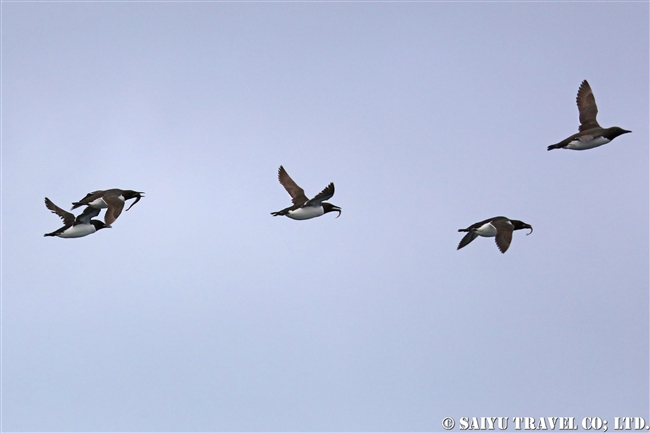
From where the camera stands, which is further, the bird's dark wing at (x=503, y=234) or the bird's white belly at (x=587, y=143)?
the bird's white belly at (x=587, y=143)

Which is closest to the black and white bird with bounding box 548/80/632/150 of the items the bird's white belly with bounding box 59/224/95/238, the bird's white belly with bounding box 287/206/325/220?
the bird's white belly with bounding box 287/206/325/220

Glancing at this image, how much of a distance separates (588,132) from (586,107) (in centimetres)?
220

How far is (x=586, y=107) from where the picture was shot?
44.4 m

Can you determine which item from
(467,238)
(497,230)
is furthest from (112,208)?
(497,230)

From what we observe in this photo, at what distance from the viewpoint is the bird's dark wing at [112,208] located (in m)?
43.0

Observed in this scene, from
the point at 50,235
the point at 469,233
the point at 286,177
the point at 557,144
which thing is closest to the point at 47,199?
the point at 50,235

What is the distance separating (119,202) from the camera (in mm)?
43969

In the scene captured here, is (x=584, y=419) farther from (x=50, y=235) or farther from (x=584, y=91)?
(x=50, y=235)

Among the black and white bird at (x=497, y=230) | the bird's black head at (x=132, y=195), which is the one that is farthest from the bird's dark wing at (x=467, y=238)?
the bird's black head at (x=132, y=195)

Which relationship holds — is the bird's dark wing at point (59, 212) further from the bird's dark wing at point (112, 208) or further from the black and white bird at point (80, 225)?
the bird's dark wing at point (112, 208)

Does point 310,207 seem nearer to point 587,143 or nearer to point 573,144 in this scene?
point 573,144

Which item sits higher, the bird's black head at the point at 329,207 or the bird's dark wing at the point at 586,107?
the bird's dark wing at the point at 586,107

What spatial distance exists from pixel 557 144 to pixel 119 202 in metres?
17.4

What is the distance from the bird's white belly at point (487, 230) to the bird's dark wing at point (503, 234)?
17 cm
